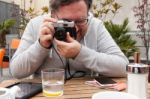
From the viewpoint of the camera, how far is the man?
1300mm

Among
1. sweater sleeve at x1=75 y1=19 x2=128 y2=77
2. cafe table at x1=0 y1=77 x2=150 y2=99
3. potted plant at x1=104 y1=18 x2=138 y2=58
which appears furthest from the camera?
potted plant at x1=104 y1=18 x2=138 y2=58

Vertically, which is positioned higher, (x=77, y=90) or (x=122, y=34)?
(x=122, y=34)

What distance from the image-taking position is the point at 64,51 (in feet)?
4.25

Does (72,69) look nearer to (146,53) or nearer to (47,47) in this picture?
(47,47)

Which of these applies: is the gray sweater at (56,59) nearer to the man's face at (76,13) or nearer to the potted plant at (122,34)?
the man's face at (76,13)

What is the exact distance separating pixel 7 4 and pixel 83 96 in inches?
210

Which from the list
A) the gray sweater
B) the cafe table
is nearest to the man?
the gray sweater

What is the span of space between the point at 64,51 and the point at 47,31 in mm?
123

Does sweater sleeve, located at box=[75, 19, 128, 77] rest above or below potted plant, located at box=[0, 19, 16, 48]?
below

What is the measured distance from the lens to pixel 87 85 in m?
1.22

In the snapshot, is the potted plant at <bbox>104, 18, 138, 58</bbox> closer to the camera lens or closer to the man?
the man

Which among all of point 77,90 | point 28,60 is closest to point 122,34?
point 28,60

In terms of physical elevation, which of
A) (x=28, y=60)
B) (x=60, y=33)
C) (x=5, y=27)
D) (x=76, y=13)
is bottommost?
(x=28, y=60)

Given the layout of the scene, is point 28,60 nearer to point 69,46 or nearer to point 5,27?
point 69,46
